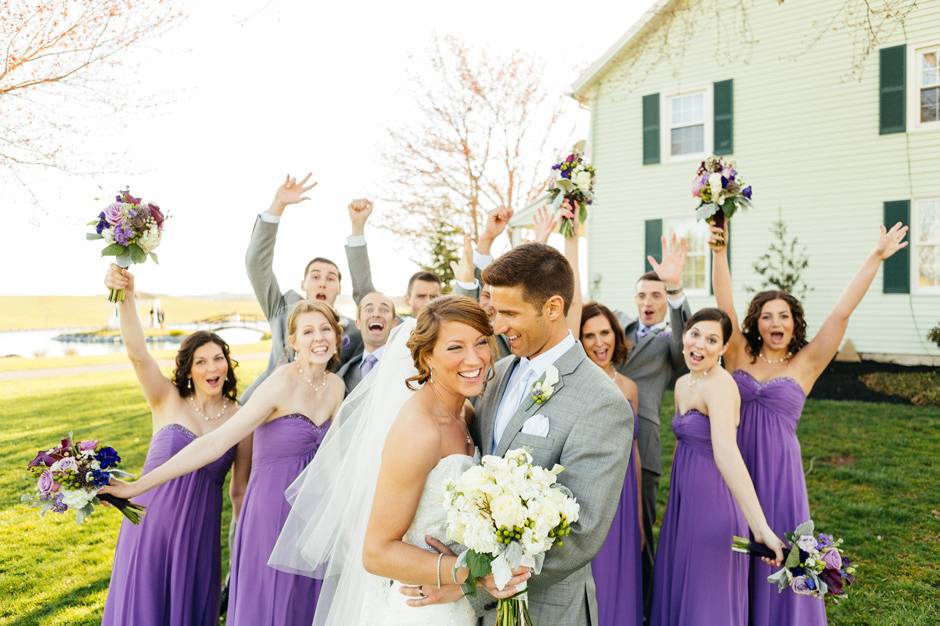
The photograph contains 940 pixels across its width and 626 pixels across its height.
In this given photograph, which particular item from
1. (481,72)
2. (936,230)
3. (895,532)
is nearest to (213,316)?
(481,72)

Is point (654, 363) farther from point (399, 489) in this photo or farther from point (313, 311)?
point (399, 489)

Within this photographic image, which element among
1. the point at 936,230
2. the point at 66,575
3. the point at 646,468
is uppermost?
the point at 936,230

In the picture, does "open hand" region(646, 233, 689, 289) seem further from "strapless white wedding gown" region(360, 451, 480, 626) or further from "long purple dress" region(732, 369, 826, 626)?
"strapless white wedding gown" region(360, 451, 480, 626)

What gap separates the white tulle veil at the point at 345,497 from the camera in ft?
10.7

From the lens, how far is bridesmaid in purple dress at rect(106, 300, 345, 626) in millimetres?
4016

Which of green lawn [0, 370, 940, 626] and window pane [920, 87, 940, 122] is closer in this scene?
green lawn [0, 370, 940, 626]

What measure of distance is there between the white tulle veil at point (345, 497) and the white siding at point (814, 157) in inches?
529

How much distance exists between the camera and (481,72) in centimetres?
2553

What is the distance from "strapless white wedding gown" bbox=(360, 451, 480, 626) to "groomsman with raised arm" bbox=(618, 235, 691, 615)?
2599mm

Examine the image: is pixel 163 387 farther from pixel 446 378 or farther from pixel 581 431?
pixel 581 431

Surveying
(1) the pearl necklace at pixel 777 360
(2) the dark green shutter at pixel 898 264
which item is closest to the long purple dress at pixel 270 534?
(1) the pearl necklace at pixel 777 360

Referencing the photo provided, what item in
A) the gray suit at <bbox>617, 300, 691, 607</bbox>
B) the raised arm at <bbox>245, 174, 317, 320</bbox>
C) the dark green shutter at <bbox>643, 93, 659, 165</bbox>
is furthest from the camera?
the dark green shutter at <bbox>643, 93, 659, 165</bbox>

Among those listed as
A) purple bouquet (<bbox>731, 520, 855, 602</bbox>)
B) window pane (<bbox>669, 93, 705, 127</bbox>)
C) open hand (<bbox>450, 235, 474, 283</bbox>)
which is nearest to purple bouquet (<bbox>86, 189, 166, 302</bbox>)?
open hand (<bbox>450, 235, 474, 283</bbox>)

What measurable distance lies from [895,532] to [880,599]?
174 cm
